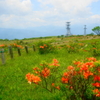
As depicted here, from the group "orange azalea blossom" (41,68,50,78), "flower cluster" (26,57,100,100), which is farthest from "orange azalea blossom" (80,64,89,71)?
"orange azalea blossom" (41,68,50,78)

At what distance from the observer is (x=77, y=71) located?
11.9ft

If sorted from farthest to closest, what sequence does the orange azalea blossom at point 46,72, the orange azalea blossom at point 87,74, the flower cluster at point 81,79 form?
1. the orange azalea blossom at point 46,72
2. the flower cluster at point 81,79
3. the orange azalea blossom at point 87,74

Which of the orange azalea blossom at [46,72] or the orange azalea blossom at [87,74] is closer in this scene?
the orange azalea blossom at [87,74]

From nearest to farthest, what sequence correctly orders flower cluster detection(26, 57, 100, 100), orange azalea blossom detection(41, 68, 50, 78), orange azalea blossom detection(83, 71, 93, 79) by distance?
orange azalea blossom detection(83, 71, 93, 79)
flower cluster detection(26, 57, 100, 100)
orange azalea blossom detection(41, 68, 50, 78)

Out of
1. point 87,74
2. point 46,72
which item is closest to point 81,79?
point 87,74

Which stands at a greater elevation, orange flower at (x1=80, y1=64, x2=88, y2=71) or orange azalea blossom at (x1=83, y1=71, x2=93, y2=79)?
orange flower at (x1=80, y1=64, x2=88, y2=71)

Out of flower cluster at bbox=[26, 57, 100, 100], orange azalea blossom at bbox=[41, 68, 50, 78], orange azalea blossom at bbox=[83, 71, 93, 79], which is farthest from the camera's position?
orange azalea blossom at bbox=[41, 68, 50, 78]

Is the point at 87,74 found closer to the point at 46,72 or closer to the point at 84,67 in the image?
the point at 84,67

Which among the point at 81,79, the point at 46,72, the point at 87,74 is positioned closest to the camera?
the point at 87,74

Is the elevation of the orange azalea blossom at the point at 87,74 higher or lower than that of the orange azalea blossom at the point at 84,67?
lower

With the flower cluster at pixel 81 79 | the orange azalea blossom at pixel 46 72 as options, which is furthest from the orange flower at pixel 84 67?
the orange azalea blossom at pixel 46 72

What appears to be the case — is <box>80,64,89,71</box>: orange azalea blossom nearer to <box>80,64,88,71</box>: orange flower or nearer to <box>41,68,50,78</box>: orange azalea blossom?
<box>80,64,88,71</box>: orange flower

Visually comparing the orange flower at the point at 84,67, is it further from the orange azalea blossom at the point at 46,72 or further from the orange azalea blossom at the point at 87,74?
the orange azalea blossom at the point at 46,72

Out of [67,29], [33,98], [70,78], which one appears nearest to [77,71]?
[70,78]
